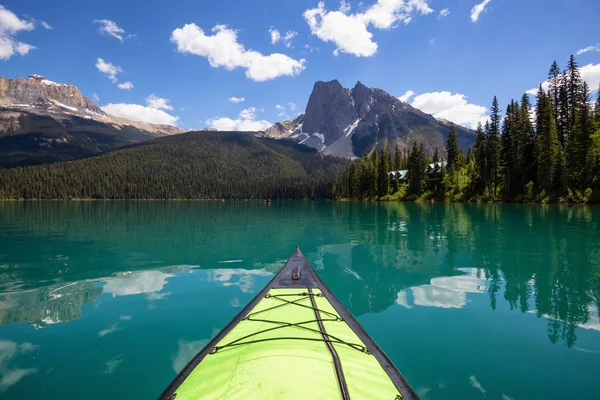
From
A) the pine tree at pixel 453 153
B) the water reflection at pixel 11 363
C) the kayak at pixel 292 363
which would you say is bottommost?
the water reflection at pixel 11 363

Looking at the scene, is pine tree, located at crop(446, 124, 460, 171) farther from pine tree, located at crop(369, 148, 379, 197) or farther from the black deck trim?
the black deck trim

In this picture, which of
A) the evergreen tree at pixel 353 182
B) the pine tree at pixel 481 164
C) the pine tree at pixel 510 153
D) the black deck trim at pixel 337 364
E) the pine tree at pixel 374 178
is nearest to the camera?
the black deck trim at pixel 337 364

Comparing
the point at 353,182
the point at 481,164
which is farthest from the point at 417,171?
the point at 353,182

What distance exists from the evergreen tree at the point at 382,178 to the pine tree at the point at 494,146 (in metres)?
33.4

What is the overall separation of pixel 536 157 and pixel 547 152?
163 inches

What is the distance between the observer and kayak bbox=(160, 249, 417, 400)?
403cm

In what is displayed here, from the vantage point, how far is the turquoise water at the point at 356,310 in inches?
263

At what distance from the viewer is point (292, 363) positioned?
181 inches

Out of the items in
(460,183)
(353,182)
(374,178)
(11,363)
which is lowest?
(11,363)

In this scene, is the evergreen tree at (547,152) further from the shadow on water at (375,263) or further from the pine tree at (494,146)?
the shadow on water at (375,263)

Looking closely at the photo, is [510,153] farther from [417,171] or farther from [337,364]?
[337,364]

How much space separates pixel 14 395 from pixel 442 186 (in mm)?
94696

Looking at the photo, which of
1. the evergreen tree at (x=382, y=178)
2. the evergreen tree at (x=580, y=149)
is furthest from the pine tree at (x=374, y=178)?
the evergreen tree at (x=580, y=149)

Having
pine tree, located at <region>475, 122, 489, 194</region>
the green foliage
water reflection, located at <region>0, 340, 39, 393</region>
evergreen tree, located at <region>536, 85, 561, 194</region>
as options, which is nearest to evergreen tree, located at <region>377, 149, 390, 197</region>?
the green foliage
